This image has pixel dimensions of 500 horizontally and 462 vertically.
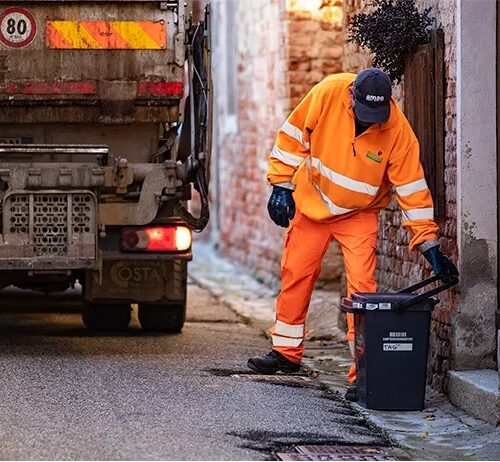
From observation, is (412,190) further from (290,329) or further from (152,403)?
(152,403)

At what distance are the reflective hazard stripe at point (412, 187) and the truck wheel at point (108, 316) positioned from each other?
10.3 feet

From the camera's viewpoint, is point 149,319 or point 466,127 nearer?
point 466,127

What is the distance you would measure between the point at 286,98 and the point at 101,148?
489 cm

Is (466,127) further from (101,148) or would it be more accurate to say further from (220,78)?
(220,78)

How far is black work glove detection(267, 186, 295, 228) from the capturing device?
30.2ft

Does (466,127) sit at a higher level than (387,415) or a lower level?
higher

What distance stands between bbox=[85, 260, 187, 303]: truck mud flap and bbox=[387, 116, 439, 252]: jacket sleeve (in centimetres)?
242

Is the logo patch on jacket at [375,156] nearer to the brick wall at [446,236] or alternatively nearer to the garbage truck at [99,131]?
the brick wall at [446,236]

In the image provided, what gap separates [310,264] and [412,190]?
81cm

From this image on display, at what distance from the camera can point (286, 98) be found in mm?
15008

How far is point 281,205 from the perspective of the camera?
9211 millimetres

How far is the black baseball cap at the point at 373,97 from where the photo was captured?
8852mm

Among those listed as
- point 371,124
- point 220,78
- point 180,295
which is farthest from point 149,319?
point 220,78

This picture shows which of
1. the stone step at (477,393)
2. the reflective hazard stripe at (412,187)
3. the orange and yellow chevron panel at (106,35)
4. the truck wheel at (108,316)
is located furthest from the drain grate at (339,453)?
the truck wheel at (108,316)
